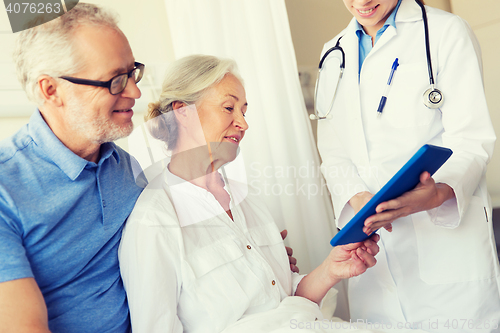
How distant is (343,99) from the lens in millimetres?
1298

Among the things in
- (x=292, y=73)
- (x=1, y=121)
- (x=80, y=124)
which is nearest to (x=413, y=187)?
(x=80, y=124)

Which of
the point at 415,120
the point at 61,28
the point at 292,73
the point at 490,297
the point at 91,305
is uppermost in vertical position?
the point at 61,28

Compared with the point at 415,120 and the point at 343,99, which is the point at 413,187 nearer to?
the point at 415,120

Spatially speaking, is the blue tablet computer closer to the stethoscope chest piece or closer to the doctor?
the doctor

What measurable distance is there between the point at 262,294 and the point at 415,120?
2.17ft

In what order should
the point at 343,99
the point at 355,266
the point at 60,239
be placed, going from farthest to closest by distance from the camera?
the point at 343,99
the point at 355,266
the point at 60,239

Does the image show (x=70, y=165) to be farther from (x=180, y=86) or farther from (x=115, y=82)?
(x=180, y=86)

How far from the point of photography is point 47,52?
0.81 m

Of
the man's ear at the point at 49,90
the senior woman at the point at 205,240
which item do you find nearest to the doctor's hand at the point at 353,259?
the senior woman at the point at 205,240

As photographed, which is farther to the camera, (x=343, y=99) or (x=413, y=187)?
(x=343, y=99)

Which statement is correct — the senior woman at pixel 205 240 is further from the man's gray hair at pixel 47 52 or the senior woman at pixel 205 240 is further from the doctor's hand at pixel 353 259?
the man's gray hair at pixel 47 52

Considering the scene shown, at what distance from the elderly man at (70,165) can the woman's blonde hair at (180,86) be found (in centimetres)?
20

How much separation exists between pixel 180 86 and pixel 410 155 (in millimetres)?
699

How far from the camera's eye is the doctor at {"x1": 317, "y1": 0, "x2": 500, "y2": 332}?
1059 millimetres
